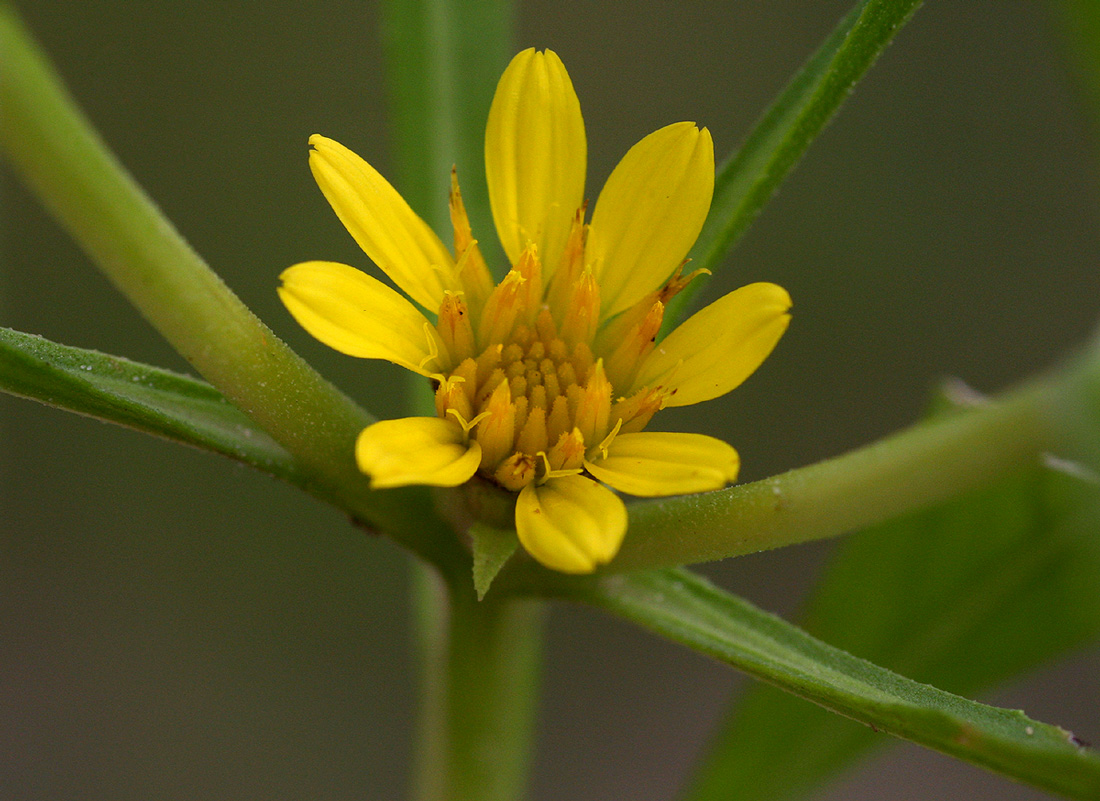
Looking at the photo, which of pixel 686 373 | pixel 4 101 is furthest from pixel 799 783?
pixel 4 101

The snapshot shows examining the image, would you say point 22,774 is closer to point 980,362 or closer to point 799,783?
point 799,783

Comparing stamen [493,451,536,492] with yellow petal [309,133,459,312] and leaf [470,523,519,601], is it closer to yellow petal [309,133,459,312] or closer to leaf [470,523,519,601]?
leaf [470,523,519,601]

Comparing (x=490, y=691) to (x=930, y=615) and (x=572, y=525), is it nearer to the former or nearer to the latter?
(x=572, y=525)

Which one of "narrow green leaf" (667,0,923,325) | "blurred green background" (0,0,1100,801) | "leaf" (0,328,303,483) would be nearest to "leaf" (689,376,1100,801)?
"narrow green leaf" (667,0,923,325)

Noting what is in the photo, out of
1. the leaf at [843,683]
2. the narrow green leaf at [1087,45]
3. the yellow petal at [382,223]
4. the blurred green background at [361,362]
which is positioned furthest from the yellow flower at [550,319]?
the blurred green background at [361,362]

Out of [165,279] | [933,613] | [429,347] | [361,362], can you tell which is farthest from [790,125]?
[361,362]
